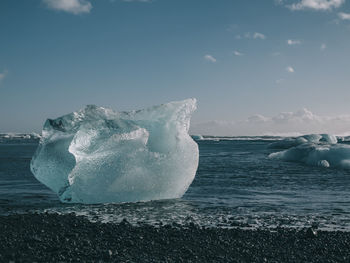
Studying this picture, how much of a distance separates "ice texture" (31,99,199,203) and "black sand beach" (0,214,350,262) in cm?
259

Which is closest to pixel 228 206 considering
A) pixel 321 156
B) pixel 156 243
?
pixel 156 243

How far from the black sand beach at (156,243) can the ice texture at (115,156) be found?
2586mm

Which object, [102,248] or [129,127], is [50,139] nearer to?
[129,127]

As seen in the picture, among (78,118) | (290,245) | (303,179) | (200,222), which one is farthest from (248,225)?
(303,179)

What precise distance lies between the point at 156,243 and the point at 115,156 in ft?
14.7

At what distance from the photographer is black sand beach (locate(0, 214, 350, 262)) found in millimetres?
6020

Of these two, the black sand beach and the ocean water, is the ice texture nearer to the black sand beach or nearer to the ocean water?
the ocean water

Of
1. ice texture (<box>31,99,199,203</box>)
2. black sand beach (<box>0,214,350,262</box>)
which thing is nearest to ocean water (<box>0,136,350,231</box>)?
ice texture (<box>31,99,199,203</box>)

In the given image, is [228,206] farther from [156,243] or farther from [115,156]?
[156,243]

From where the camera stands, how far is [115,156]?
35.7ft

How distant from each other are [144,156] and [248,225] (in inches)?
152

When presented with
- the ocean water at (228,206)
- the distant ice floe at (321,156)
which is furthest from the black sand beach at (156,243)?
the distant ice floe at (321,156)

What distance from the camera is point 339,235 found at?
24.0 feet

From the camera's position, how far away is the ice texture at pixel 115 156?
35.1 ft
